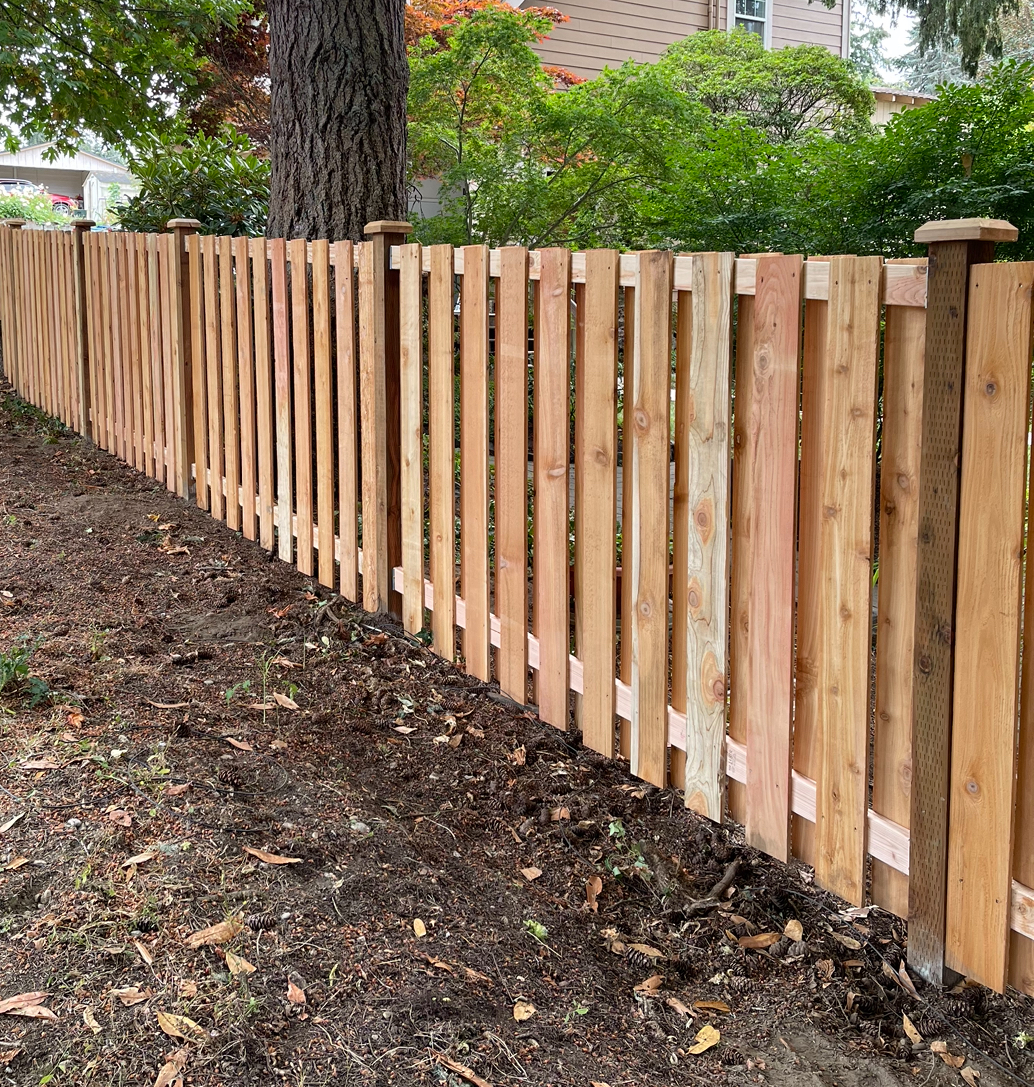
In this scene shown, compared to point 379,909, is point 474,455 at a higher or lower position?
higher

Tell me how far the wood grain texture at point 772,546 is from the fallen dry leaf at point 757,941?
342 millimetres

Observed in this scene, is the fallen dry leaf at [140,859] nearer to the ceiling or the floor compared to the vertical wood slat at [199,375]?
nearer to the floor

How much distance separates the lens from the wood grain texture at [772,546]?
106 inches

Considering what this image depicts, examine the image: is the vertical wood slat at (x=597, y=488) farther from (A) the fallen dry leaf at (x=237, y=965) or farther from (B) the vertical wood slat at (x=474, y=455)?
(A) the fallen dry leaf at (x=237, y=965)

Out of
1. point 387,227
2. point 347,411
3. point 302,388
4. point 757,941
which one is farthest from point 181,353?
point 757,941

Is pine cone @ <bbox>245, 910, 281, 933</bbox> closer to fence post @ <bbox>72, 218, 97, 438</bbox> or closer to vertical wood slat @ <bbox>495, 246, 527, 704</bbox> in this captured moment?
vertical wood slat @ <bbox>495, 246, 527, 704</bbox>

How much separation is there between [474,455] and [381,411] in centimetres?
73

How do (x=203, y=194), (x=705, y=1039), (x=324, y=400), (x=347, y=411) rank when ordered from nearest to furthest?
(x=705, y=1039)
(x=347, y=411)
(x=324, y=400)
(x=203, y=194)

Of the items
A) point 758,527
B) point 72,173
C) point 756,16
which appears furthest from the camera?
point 72,173

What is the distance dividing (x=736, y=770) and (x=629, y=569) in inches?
25.9

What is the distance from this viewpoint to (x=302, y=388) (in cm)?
507

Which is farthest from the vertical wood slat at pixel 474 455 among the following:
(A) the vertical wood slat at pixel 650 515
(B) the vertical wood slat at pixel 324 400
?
(B) the vertical wood slat at pixel 324 400

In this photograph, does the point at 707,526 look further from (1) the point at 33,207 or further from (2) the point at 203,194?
(1) the point at 33,207

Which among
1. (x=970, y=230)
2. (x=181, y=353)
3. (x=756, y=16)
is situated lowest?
(x=181, y=353)
